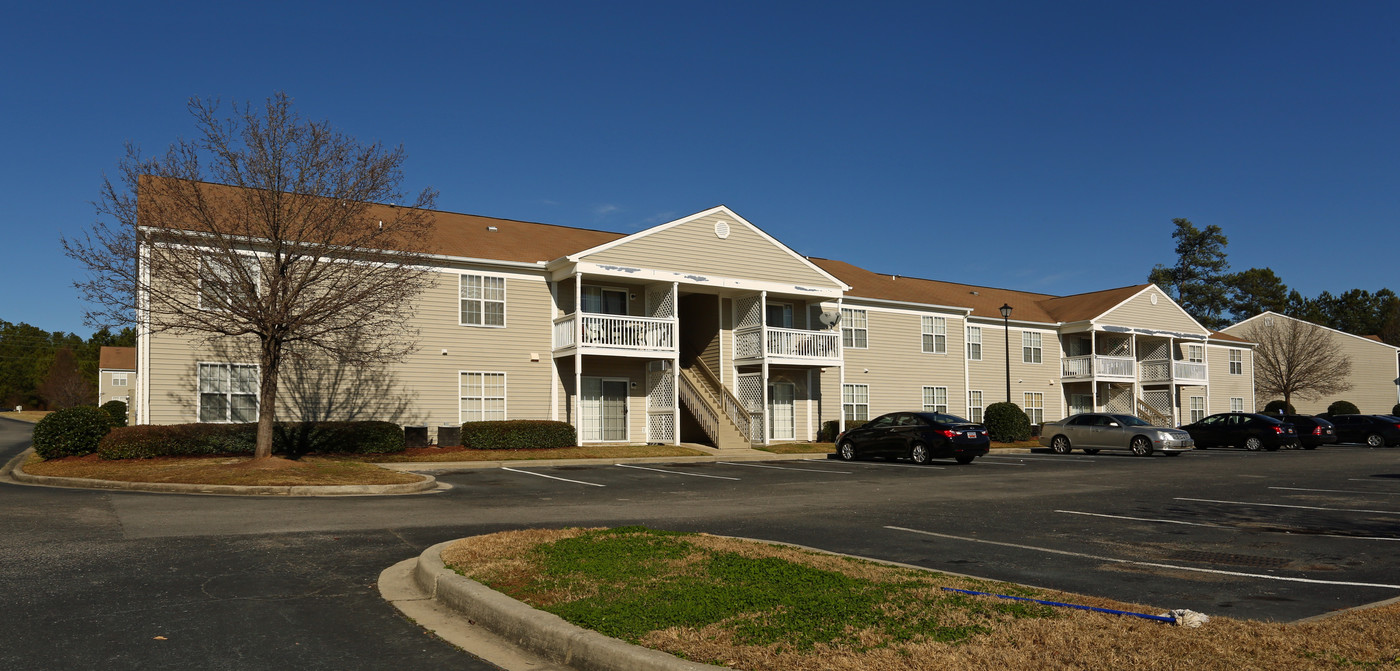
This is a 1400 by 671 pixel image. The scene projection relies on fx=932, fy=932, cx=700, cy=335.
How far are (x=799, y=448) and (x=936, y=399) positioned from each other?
10585mm

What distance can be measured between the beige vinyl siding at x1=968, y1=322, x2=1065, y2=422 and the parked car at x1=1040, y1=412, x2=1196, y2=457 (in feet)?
23.8

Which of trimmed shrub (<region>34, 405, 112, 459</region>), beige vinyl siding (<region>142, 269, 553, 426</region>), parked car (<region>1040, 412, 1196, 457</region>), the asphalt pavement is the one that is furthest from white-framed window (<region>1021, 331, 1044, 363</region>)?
trimmed shrub (<region>34, 405, 112, 459</region>)

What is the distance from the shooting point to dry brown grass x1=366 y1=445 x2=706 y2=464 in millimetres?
22859

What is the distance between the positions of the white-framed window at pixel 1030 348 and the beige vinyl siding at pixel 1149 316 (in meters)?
2.62

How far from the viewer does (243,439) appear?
71.4 feet

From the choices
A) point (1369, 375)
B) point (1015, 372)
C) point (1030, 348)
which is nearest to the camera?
point (1015, 372)

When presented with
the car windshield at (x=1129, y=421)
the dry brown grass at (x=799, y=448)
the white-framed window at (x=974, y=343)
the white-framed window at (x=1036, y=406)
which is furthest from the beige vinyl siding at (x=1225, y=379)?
the dry brown grass at (x=799, y=448)

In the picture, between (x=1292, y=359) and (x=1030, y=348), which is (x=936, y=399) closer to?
(x=1030, y=348)

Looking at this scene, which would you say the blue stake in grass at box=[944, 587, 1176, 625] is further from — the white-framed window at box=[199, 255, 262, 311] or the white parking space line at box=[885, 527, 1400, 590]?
the white-framed window at box=[199, 255, 262, 311]

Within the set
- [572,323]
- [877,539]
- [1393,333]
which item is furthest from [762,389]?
[1393,333]

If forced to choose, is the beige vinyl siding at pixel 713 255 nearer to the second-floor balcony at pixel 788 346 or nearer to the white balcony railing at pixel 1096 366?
the second-floor balcony at pixel 788 346

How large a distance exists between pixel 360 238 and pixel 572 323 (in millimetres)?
8467

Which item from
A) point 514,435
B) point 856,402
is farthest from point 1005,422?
point 514,435

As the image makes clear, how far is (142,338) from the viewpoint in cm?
2236
